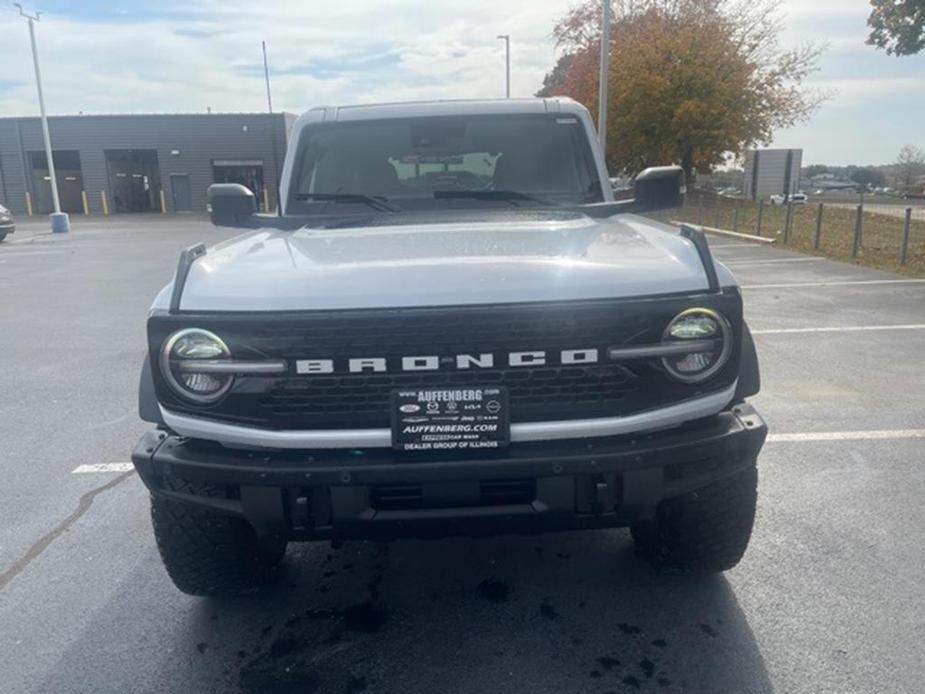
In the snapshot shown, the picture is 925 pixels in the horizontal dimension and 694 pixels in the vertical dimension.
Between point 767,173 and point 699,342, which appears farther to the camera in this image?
point 767,173

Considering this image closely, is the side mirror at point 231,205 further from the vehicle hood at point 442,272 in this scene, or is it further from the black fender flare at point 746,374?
the black fender flare at point 746,374

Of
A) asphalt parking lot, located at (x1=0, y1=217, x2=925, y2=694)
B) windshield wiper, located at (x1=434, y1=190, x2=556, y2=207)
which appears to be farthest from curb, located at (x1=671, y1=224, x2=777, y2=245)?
windshield wiper, located at (x1=434, y1=190, x2=556, y2=207)

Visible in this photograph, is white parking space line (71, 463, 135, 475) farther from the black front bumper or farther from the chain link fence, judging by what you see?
the chain link fence

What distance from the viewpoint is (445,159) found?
4043 mm

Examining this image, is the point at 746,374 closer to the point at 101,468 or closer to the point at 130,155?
the point at 101,468

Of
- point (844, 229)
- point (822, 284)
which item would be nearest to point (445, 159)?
point (822, 284)

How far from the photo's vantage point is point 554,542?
3.51m

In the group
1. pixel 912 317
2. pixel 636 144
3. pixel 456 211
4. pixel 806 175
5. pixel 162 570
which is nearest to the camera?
pixel 162 570

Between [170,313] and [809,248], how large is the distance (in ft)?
49.8

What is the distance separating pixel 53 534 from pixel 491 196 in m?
2.70

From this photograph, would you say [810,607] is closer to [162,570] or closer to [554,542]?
[554,542]

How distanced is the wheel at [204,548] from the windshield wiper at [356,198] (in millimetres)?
1716

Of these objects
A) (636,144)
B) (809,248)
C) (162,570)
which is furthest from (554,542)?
(636,144)

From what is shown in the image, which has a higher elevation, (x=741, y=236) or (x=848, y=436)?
(x=848, y=436)
